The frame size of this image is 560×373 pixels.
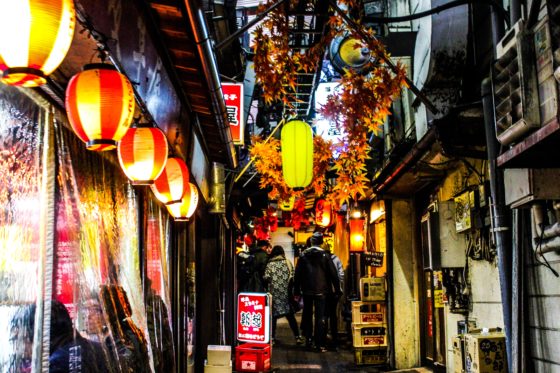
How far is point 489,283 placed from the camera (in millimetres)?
10039

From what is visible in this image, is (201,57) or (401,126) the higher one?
(401,126)

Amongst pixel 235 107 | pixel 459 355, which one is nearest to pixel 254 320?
pixel 235 107

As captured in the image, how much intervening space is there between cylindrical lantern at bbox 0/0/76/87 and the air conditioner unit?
4.59 metres

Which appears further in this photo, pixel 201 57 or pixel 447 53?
pixel 447 53

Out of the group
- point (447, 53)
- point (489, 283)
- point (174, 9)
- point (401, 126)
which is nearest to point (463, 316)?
point (489, 283)

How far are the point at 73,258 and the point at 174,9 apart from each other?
10.5 ft

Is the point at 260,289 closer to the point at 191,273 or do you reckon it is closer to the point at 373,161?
the point at 373,161

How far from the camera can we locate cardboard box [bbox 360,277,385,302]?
1723cm

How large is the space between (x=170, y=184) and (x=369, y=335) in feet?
34.8

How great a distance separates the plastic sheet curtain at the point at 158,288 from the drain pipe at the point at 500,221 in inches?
186

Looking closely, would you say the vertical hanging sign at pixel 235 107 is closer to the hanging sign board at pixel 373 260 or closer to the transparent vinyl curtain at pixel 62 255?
the hanging sign board at pixel 373 260

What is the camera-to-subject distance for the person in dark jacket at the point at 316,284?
19094 millimetres

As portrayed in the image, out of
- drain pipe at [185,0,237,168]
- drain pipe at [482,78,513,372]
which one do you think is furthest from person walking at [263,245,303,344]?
drain pipe at [482,78,513,372]

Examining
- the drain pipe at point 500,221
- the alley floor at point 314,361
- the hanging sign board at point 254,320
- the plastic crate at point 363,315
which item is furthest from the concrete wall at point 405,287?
the drain pipe at point 500,221
